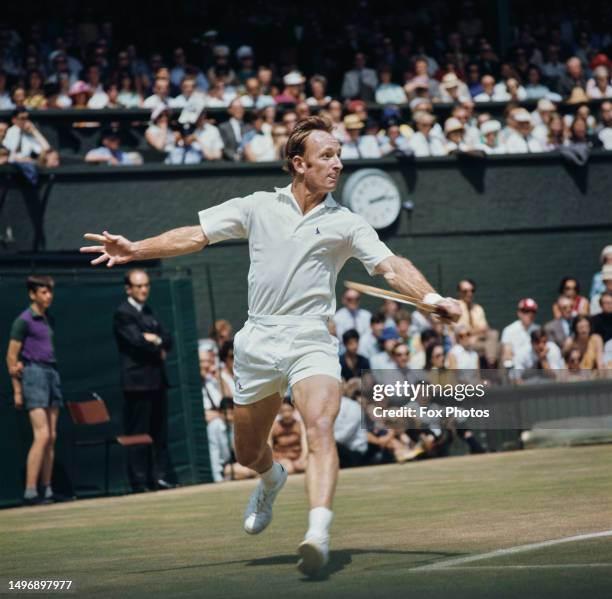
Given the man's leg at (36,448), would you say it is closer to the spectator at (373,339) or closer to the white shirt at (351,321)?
the spectator at (373,339)

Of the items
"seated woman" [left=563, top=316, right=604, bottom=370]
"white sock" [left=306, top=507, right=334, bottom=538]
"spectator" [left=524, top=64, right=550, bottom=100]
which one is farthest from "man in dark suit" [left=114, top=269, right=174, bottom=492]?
"spectator" [left=524, top=64, right=550, bottom=100]

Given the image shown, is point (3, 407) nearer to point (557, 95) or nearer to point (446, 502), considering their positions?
point (446, 502)

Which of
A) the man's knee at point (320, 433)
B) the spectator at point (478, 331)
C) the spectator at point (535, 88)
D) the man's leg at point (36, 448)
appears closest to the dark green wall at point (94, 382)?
the man's leg at point (36, 448)

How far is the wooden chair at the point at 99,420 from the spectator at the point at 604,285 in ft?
21.6

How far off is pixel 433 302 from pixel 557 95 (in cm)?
1697

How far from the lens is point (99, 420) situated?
14117 mm

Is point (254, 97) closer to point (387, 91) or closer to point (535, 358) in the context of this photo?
point (387, 91)

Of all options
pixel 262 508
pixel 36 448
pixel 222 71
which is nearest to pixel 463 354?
pixel 36 448

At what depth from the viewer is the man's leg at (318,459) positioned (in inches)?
A: 263

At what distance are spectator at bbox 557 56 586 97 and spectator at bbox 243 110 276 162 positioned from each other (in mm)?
5781

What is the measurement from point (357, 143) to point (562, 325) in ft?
15.0

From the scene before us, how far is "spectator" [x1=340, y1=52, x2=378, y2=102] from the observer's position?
72.6 ft

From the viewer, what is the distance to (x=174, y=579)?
721 centimetres

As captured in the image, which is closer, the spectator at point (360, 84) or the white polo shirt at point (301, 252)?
the white polo shirt at point (301, 252)
